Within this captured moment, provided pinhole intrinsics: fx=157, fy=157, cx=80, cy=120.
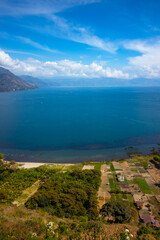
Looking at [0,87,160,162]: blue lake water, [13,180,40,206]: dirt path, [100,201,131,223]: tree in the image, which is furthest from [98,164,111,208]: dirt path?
[13,180,40,206]: dirt path

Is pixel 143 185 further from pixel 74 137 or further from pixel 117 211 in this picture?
pixel 74 137

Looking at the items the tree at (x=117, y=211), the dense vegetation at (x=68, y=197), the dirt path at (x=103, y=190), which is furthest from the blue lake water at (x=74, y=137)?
the tree at (x=117, y=211)

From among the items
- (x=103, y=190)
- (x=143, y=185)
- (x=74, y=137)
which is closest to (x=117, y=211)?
(x=103, y=190)

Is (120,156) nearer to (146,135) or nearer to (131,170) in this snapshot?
(131,170)

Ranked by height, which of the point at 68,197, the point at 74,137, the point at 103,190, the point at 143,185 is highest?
the point at 68,197

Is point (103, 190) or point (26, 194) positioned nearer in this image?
point (26, 194)

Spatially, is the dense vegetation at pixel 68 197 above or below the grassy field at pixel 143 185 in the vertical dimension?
above

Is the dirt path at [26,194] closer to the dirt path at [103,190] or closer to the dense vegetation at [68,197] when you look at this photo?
the dense vegetation at [68,197]
